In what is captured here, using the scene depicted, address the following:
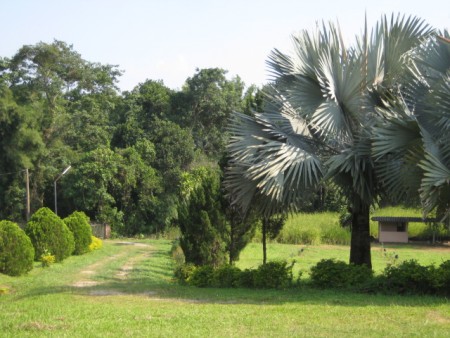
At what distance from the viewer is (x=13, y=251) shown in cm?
1544

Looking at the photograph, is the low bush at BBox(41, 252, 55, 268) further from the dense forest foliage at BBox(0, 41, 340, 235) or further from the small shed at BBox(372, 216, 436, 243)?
the small shed at BBox(372, 216, 436, 243)

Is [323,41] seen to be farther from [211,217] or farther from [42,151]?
[42,151]

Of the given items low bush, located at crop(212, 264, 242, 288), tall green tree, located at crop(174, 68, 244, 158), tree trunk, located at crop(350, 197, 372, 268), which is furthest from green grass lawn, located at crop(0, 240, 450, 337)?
tall green tree, located at crop(174, 68, 244, 158)

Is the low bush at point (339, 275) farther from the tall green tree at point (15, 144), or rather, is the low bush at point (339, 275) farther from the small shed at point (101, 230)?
the tall green tree at point (15, 144)

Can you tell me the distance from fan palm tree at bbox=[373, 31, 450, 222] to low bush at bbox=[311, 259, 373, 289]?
1.73 m

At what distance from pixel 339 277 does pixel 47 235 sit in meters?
10.6

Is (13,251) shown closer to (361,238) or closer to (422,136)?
(361,238)

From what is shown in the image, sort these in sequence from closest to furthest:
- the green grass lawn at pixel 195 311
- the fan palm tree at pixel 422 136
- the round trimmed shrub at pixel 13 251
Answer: the green grass lawn at pixel 195 311 < the fan palm tree at pixel 422 136 < the round trimmed shrub at pixel 13 251

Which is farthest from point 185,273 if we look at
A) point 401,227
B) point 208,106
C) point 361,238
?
point 208,106

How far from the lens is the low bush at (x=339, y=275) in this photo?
41.2 ft

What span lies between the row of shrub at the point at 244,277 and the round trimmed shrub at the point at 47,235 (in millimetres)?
7354

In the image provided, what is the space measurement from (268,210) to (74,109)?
31.7 meters

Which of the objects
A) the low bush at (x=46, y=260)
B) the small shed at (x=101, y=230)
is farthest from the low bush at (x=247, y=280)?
the small shed at (x=101, y=230)

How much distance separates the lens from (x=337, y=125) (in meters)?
12.2
